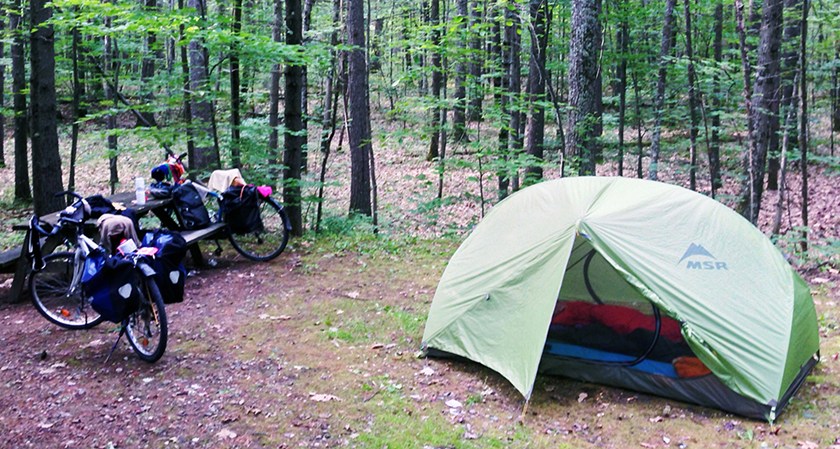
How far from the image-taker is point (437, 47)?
10.2m

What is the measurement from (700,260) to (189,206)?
5593 mm

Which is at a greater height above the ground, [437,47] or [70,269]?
[437,47]

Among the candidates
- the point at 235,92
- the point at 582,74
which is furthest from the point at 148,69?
the point at 582,74

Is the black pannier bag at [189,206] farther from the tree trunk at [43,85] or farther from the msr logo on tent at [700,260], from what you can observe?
the msr logo on tent at [700,260]

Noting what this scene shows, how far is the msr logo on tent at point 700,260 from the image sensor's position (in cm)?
512

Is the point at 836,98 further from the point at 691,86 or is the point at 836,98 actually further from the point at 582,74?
the point at 582,74

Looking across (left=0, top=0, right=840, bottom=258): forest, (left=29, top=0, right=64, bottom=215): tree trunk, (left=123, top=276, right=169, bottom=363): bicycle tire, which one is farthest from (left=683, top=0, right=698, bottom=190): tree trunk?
(left=29, top=0, right=64, bottom=215): tree trunk

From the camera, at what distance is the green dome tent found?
4820mm

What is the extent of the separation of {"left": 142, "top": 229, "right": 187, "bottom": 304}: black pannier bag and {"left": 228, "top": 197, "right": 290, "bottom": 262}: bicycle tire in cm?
291

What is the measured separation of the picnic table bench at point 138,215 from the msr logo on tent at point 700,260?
4.76 m

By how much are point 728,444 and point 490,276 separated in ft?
7.06

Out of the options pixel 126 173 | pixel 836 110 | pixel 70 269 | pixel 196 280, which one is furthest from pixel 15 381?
pixel 836 110

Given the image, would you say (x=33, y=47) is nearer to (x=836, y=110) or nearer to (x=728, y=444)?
(x=728, y=444)

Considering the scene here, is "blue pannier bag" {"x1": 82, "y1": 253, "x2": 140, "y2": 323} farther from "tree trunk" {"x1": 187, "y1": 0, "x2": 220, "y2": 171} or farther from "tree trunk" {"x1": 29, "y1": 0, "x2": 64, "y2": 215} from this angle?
"tree trunk" {"x1": 29, "y1": 0, "x2": 64, "y2": 215}
